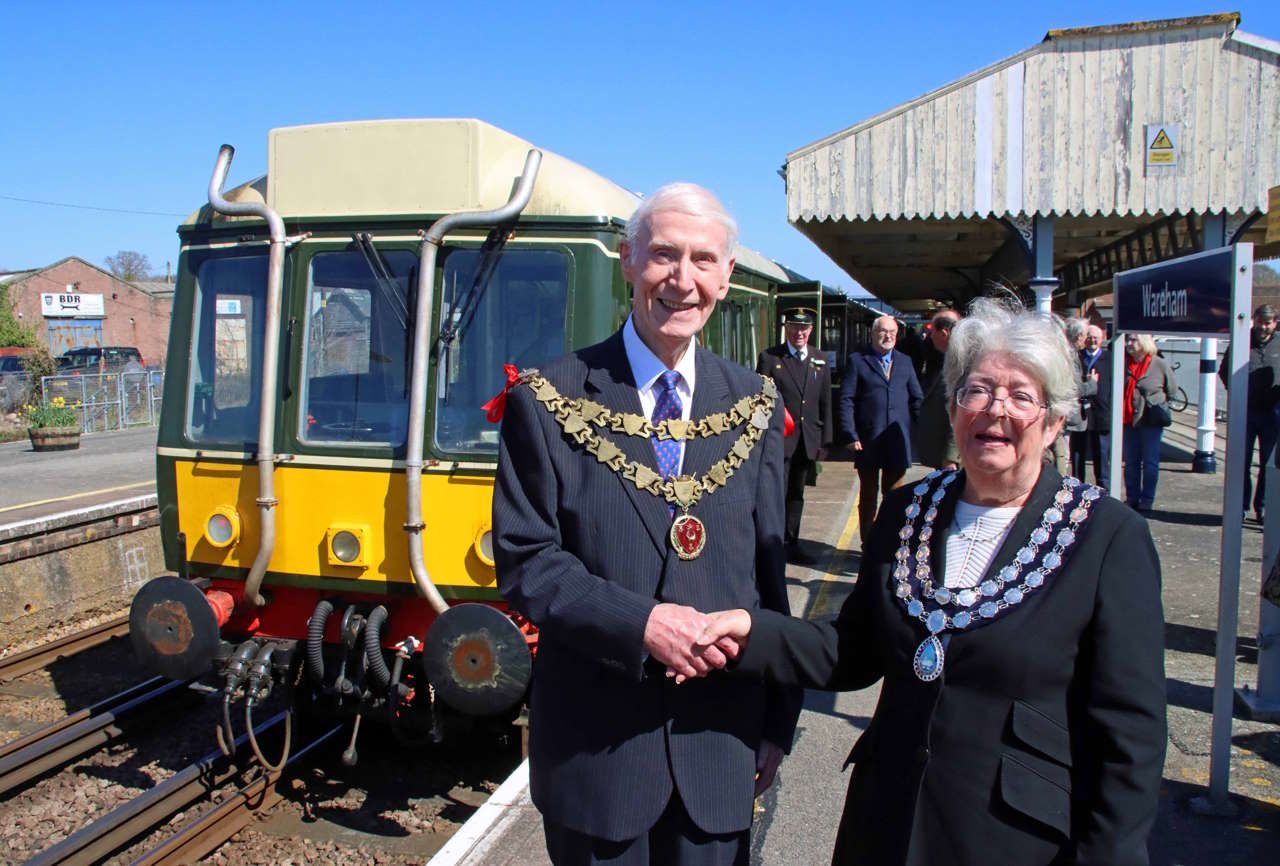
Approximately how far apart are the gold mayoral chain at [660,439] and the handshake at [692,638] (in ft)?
0.49

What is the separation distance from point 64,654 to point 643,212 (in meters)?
7.10

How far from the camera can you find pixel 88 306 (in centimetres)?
5569

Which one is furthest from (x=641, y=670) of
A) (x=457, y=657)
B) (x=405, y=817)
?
(x=405, y=817)

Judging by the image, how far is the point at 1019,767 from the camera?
71.1 inches

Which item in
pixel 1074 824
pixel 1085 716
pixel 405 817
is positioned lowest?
pixel 405 817

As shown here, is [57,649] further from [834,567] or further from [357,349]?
[834,567]

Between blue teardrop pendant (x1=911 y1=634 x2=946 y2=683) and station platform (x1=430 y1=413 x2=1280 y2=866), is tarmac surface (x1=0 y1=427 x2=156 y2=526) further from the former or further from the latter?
blue teardrop pendant (x1=911 y1=634 x2=946 y2=683)

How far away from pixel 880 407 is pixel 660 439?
5270mm

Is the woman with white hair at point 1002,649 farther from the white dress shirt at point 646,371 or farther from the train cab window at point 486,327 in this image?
the train cab window at point 486,327

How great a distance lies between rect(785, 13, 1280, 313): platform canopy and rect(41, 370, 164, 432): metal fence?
1901 centimetres

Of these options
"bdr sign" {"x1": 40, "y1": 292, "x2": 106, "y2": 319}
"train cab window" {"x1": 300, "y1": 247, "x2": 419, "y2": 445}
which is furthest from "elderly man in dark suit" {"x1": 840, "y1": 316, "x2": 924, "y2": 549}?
"bdr sign" {"x1": 40, "y1": 292, "x2": 106, "y2": 319}

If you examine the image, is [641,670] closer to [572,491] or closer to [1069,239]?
[572,491]

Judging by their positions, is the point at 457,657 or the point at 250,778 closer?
the point at 457,657

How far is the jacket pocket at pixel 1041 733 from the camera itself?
1805 mm
